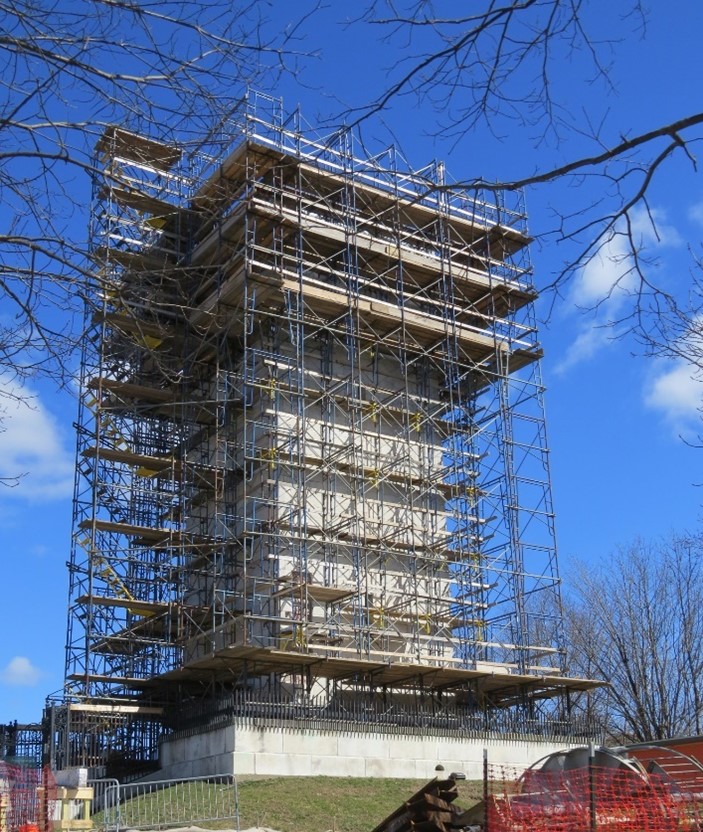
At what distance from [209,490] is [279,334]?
5.48 meters

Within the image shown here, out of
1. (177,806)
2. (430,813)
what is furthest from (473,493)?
(430,813)

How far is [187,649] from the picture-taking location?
35062 millimetres

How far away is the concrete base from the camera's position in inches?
1101

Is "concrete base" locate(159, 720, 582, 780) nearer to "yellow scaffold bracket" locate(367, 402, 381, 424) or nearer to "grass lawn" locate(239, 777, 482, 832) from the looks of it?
"grass lawn" locate(239, 777, 482, 832)

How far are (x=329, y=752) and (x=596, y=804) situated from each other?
1723 centimetres

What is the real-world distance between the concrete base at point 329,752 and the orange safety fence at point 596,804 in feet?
45.2

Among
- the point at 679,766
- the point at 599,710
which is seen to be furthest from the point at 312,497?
the point at 679,766

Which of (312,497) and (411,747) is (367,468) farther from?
(411,747)

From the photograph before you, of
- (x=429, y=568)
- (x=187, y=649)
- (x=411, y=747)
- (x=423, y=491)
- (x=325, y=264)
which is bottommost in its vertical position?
(x=411, y=747)

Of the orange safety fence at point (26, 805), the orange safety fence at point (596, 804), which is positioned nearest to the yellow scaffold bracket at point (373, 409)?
the orange safety fence at point (26, 805)

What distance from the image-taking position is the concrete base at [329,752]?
28.0 m

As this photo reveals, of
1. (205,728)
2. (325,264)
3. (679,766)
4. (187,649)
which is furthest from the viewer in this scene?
(325,264)

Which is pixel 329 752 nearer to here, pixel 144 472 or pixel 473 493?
pixel 473 493

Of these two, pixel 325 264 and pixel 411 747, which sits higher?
pixel 325 264
